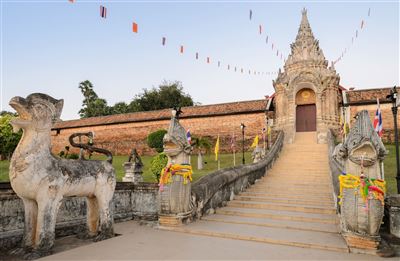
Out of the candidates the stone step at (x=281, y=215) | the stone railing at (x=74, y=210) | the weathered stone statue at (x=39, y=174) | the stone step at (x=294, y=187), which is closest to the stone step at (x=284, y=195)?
the stone step at (x=294, y=187)

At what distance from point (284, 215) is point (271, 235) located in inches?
60.9

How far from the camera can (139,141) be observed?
104 ft

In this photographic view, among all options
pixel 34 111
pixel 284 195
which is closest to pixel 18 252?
pixel 34 111

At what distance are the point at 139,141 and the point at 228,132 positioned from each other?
10.7 metres

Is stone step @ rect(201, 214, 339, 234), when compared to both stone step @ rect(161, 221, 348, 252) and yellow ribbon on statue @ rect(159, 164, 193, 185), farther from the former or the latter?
yellow ribbon on statue @ rect(159, 164, 193, 185)

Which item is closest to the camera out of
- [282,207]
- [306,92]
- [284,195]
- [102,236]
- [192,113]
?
[102,236]

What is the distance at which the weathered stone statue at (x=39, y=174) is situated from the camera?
14.7ft

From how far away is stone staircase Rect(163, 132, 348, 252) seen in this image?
559 cm

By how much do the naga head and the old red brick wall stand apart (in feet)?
72.5

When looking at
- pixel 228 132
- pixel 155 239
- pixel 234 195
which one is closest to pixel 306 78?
pixel 228 132

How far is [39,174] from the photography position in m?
4.54

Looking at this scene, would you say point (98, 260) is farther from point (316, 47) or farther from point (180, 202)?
point (316, 47)

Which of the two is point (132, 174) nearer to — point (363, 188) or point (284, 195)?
point (284, 195)

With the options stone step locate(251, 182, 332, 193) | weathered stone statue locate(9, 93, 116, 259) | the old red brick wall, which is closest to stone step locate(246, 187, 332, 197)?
stone step locate(251, 182, 332, 193)
